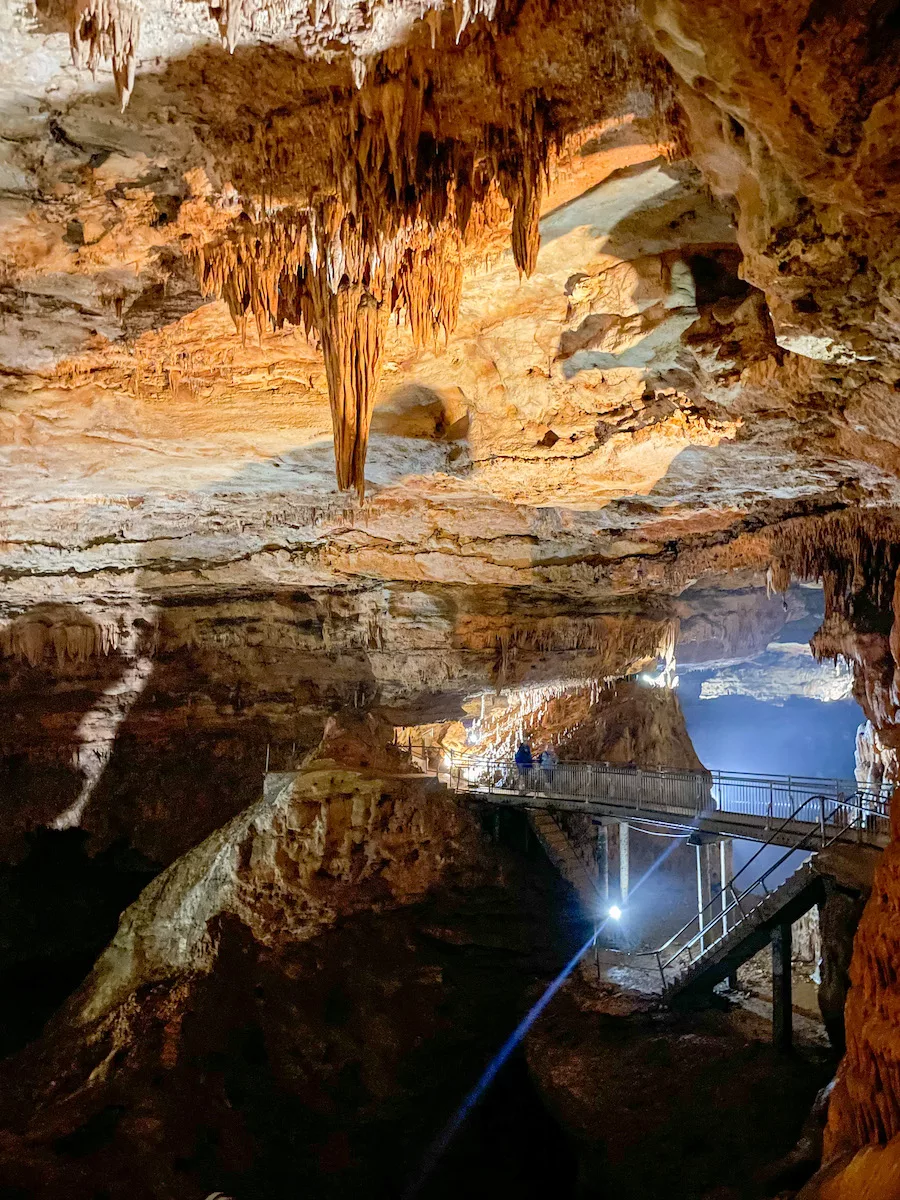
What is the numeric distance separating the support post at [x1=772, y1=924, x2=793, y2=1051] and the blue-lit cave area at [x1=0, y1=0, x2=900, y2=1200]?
0.07 m

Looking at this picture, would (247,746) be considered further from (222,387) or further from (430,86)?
(430,86)

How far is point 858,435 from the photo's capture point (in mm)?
8883

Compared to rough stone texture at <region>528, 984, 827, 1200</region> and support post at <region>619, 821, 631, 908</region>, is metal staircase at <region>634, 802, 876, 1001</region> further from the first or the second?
support post at <region>619, 821, 631, 908</region>

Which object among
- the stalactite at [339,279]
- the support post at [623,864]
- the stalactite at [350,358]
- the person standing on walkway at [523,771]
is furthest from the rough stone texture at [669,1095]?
the stalactite at [339,279]

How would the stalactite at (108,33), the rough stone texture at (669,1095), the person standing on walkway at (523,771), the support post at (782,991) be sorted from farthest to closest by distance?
the person standing on walkway at (523,771), the support post at (782,991), the rough stone texture at (669,1095), the stalactite at (108,33)

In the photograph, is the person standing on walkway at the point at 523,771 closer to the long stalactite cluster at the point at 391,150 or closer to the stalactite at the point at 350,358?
the stalactite at the point at 350,358

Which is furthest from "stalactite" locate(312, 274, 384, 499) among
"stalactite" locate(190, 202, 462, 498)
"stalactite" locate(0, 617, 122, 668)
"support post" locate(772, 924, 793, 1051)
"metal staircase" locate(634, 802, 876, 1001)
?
"stalactite" locate(0, 617, 122, 668)

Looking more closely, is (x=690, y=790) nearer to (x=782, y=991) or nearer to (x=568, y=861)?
(x=568, y=861)

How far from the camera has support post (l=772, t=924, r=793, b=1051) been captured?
34.5 feet

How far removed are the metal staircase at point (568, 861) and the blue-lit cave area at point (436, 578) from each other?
0.17 meters

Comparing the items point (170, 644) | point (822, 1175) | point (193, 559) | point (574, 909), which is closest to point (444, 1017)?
point (574, 909)

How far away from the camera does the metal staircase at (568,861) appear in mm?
14875

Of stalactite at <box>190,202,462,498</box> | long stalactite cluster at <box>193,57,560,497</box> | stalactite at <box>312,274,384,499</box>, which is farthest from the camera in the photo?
stalactite at <box>312,274,384,499</box>

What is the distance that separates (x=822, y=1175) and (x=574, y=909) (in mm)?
8906
